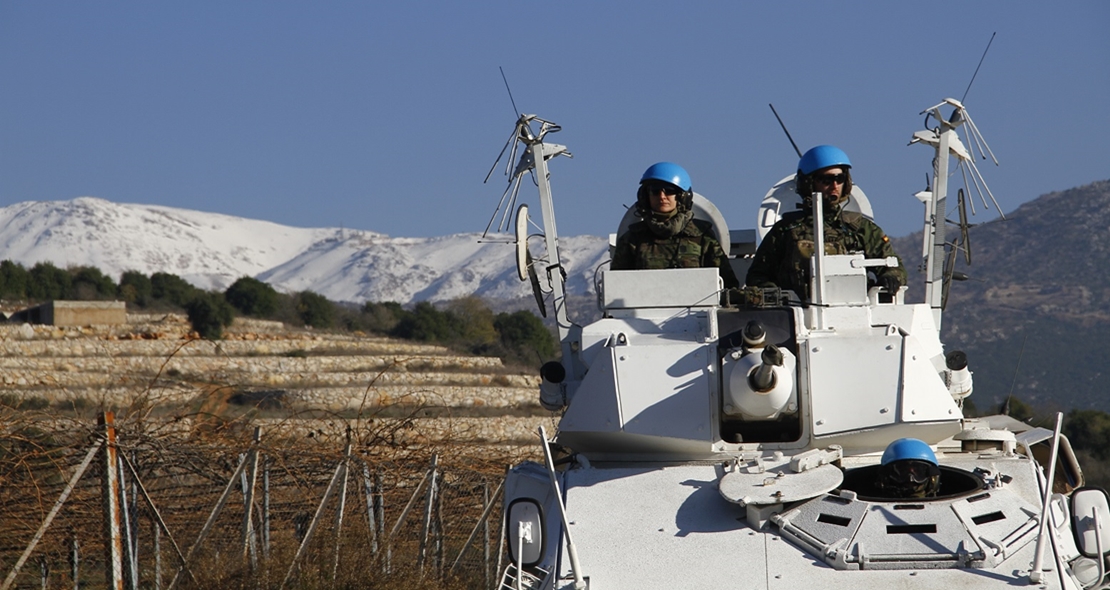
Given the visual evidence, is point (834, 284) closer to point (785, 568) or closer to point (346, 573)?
point (785, 568)

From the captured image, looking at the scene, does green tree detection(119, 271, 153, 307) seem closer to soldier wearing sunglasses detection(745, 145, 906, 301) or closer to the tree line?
the tree line

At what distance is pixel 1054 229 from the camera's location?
130m

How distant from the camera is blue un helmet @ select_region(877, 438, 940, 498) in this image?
922 cm

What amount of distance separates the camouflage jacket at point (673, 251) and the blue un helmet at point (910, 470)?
3120 millimetres

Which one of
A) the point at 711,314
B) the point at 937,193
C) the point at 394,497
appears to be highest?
the point at 937,193

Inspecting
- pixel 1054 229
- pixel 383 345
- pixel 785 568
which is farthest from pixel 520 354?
pixel 1054 229

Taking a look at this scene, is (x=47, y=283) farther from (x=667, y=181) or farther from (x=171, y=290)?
(x=667, y=181)

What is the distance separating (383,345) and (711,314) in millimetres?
51034

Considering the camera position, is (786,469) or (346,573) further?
(346,573)

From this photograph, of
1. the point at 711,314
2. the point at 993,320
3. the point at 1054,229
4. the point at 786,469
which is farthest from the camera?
the point at 1054,229

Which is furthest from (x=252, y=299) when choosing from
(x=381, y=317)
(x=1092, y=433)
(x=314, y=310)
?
(x=1092, y=433)

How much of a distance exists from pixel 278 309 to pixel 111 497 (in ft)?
216

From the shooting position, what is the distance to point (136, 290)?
73.6 m

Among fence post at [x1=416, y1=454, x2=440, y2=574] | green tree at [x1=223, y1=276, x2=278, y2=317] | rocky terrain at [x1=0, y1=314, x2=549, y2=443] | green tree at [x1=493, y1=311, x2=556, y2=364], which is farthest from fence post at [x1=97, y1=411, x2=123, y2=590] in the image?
green tree at [x1=223, y1=276, x2=278, y2=317]
